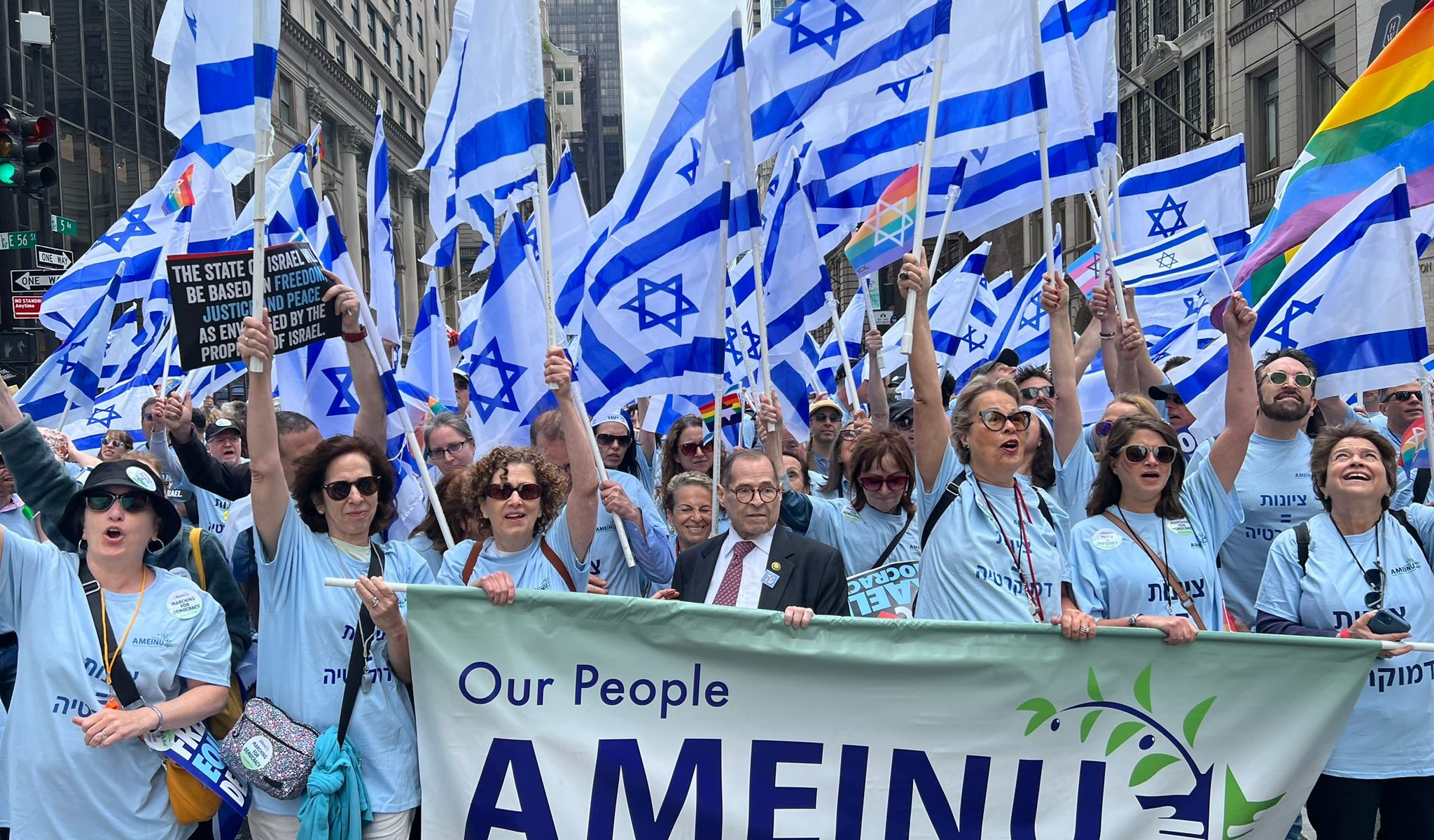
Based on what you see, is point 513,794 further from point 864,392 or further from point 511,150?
point 864,392

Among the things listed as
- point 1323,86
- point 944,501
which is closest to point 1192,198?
point 944,501

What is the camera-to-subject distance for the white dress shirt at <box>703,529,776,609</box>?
4.31 metres

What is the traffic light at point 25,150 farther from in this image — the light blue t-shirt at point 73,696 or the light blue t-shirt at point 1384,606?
the light blue t-shirt at point 1384,606

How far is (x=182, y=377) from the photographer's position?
30.9 feet

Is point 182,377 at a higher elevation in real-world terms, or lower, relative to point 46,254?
lower

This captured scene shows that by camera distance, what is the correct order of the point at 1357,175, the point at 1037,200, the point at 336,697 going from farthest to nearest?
the point at 1037,200 < the point at 1357,175 < the point at 336,697

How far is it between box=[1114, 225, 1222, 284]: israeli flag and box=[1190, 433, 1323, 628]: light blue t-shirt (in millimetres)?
2923

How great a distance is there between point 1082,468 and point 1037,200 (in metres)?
2.66

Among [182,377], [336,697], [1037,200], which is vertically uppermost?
[1037,200]

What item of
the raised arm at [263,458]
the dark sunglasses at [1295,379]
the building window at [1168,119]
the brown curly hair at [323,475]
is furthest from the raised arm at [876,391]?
the building window at [1168,119]

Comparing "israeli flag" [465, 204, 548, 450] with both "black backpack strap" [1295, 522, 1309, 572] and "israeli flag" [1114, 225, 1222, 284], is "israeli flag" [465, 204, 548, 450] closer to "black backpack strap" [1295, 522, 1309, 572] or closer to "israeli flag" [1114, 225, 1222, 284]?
"black backpack strap" [1295, 522, 1309, 572]

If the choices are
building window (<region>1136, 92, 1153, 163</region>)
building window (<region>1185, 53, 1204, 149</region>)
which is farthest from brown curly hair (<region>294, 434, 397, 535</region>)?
building window (<region>1136, 92, 1153, 163</region>)

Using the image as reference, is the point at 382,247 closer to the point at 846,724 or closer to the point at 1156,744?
the point at 846,724

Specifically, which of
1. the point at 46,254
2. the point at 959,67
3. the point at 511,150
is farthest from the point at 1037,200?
the point at 46,254
